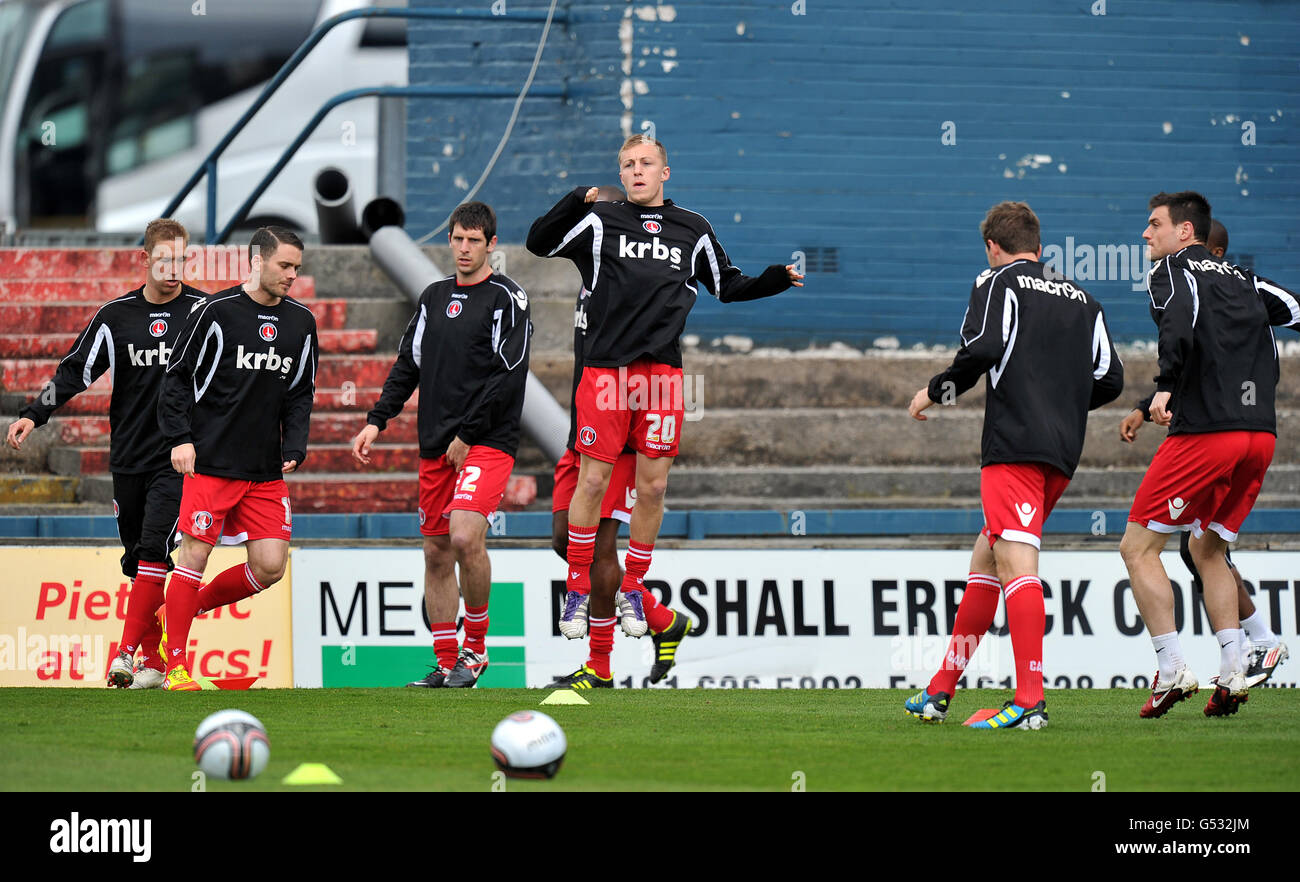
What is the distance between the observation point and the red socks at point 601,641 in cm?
908

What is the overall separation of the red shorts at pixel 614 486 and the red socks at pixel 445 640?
91 centimetres

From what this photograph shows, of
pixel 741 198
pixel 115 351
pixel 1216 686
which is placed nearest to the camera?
pixel 1216 686

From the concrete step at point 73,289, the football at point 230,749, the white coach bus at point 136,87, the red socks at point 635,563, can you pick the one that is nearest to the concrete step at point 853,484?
the concrete step at point 73,289

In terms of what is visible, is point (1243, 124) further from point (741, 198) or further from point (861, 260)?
point (741, 198)

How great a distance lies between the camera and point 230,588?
8.84 metres

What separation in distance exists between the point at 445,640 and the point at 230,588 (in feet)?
4.07

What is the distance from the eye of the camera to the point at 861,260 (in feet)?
51.3

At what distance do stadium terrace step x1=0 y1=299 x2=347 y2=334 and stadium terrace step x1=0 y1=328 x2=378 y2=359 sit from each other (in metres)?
0.13

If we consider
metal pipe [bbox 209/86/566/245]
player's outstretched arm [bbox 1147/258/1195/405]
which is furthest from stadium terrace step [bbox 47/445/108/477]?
player's outstretched arm [bbox 1147/258/1195/405]

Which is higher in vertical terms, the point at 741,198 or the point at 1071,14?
the point at 1071,14

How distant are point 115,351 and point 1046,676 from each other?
20.3ft

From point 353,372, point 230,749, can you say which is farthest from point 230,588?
point 353,372

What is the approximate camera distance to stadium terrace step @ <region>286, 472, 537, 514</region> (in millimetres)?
12820
